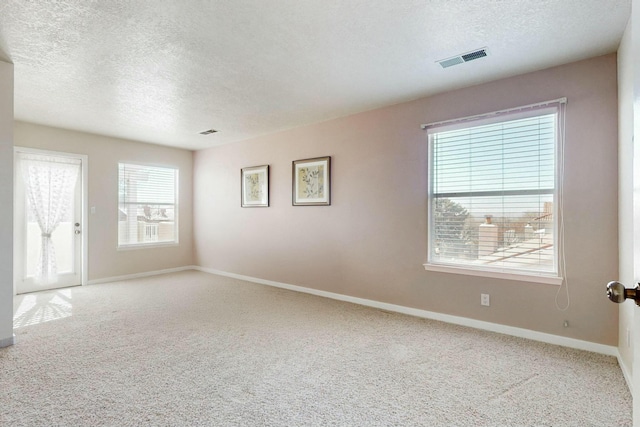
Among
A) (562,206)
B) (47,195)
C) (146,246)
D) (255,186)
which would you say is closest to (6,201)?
(47,195)

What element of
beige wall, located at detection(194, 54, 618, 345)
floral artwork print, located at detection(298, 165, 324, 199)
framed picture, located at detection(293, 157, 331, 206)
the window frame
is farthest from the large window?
the window frame

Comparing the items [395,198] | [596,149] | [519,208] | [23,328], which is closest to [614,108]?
[596,149]

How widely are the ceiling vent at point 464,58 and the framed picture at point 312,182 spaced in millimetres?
2048

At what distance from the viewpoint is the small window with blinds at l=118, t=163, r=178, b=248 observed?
5770 mm

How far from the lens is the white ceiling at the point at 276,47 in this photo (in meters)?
2.14

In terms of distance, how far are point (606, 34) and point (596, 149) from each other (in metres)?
0.87

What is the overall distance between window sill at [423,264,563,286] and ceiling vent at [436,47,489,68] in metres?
1.99

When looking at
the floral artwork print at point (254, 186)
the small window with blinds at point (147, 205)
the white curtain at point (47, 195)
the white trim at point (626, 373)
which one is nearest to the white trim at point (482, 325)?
the white trim at point (626, 373)

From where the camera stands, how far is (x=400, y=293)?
3.87 meters

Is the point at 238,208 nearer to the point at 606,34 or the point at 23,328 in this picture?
the point at 23,328

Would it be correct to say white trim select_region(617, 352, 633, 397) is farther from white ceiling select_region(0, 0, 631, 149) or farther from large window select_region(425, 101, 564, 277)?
white ceiling select_region(0, 0, 631, 149)

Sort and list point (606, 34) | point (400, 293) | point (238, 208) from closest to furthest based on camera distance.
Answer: point (606, 34), point (400, 293), point (238, 208)

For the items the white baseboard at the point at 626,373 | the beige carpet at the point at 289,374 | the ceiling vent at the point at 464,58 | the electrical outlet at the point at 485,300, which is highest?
the ceiling vent at the point at 464,58

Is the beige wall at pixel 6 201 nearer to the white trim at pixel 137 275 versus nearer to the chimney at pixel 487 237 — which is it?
the white trim at pixel 137 275
